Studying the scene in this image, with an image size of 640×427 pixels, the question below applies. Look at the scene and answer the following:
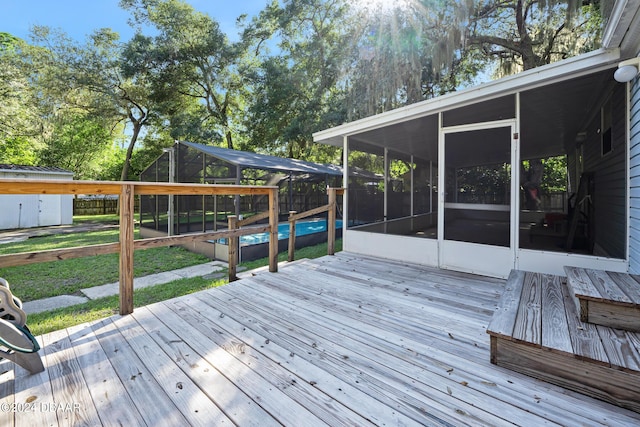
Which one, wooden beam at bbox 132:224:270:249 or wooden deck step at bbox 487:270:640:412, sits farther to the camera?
wooden beam at bbox 132:224:270:249

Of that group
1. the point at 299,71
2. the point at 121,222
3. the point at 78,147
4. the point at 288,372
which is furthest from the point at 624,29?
the point at 78,147

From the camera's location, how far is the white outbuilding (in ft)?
36.4

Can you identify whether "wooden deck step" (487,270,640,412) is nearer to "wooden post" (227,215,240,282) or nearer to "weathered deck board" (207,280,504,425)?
"weathered deck board" (207,280,504,425)

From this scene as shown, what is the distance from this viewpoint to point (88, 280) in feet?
16.7

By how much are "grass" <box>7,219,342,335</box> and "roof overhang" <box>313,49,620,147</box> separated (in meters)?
3.49

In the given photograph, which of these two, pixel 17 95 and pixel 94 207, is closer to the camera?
pixel 17 95

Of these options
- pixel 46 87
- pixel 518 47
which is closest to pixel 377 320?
pixel 518 47

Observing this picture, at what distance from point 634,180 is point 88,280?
7.48 m

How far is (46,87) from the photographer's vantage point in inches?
533

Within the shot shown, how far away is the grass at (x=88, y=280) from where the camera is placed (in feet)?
11.3

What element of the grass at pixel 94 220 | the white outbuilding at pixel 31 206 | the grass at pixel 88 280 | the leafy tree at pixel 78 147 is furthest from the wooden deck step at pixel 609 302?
the leafy tree at pixel 78 147

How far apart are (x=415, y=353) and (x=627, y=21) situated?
296cm

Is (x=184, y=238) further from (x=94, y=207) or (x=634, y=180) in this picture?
(x=94, y=207)

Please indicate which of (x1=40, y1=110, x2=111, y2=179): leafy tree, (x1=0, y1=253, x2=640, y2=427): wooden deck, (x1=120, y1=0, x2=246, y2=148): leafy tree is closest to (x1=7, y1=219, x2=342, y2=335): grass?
(x1=0, y1=253, x2=640, y2=427): wooden deck
